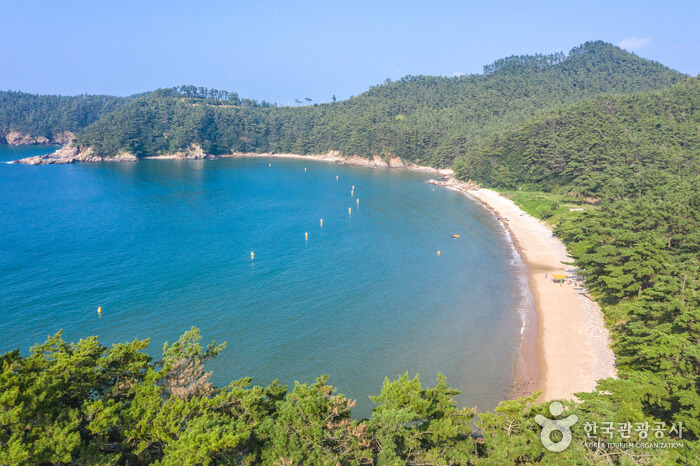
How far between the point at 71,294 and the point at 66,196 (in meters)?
57.1

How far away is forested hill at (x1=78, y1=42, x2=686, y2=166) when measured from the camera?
494 feet

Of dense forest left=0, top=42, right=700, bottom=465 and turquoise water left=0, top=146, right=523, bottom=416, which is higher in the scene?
dense forest left=0, top=42, right=700, bottom=465

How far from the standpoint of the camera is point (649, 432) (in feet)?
52.0

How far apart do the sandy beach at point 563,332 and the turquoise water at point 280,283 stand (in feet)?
7.60

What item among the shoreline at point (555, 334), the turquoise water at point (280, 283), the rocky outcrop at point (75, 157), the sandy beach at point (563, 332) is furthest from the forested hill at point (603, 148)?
the rocky outcrop at point (75, 157)

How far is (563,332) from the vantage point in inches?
1367

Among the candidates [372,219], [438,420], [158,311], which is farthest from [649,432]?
[372,219]

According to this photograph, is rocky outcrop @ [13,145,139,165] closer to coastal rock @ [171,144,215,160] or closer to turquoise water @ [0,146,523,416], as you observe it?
coastal rock @ [171,144,215,160]

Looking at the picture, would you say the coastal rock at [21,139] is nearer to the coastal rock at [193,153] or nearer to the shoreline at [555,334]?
the coastal rock at [193,153]

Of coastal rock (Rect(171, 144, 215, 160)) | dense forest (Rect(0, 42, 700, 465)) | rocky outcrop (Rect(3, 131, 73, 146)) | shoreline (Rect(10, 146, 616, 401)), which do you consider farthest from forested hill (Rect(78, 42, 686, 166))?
dense forest (Rect(0, 42, 700, 465))

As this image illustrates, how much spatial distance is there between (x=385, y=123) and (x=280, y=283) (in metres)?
128

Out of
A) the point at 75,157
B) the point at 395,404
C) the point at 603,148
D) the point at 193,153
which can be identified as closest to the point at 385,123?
the point at 193,153

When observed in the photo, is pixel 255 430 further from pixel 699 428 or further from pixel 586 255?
pixel 586 255

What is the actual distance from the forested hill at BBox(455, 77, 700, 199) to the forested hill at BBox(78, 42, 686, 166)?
24119 mm
